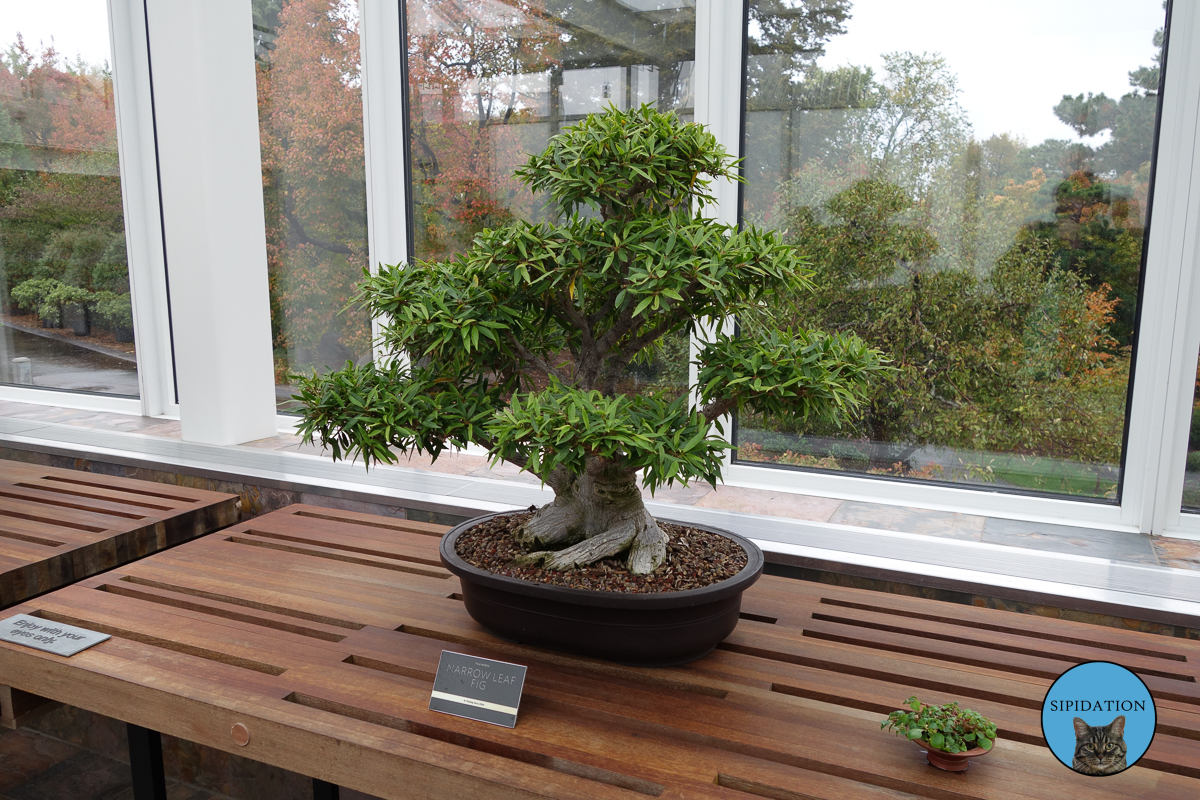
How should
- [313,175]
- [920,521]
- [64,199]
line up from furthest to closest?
[64,199] → [313,175] → [920,521]

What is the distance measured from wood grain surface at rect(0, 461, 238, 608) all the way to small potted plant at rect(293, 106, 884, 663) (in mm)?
919

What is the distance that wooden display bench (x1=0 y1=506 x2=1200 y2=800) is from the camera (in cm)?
102

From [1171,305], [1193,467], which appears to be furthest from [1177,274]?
[1193,467]

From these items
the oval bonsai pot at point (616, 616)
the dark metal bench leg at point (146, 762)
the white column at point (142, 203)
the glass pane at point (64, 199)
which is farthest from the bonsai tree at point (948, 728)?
the glass pane at point (64, 199)

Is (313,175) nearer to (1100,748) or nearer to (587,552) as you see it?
(587,552)

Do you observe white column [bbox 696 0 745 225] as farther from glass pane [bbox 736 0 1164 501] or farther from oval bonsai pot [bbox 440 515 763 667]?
oval bonsai pot [bbox 440 515 763 667]

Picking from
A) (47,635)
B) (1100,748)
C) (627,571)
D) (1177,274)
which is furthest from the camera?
(1177,274)

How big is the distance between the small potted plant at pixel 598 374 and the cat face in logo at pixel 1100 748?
0.46 meters

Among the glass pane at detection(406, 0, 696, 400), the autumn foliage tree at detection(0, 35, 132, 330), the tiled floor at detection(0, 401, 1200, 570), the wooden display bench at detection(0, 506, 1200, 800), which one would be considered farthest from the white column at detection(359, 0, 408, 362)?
the wooden display bench at detection(0, 506, 1200, 800)

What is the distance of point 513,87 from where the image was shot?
2639 mm

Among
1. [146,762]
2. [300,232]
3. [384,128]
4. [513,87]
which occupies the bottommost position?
[146,762]

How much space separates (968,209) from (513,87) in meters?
1.46

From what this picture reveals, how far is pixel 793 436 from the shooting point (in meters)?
2.43

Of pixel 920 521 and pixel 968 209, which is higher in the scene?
pixel 968 209
